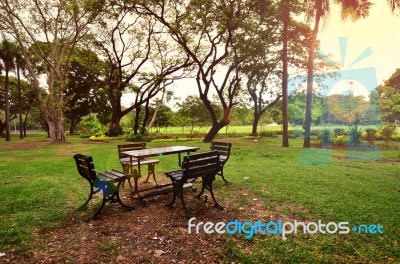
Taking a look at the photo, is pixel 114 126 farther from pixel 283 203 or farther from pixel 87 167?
pixel 283 203

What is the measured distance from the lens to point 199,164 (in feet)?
15.1

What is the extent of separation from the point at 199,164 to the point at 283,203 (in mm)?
1957

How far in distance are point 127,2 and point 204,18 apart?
5.12m

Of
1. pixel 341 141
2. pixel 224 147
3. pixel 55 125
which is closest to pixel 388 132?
pixel 341 141

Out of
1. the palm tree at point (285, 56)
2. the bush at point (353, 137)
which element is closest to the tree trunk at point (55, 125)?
the palm tree at point (285, 56)

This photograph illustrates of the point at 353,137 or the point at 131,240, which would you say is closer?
the point at 131,240

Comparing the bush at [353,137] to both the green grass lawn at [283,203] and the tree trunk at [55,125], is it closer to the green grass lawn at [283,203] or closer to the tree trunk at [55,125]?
the green grass lawn at [283,203]

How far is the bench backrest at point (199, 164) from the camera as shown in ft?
14.4

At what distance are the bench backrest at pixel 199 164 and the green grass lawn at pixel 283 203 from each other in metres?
0.95

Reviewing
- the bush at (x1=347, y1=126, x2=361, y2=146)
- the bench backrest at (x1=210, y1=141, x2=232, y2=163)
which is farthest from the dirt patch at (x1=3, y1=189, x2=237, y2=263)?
the bush at (x1=347, y1=126, x2=361, y2=146)

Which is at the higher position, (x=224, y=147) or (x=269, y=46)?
(x=269, y=46)

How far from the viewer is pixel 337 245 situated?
3.44 m

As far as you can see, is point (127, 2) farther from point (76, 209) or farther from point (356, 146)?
point (356, 146)

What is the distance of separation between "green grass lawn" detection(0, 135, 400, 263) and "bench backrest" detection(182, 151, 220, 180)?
95 cm
